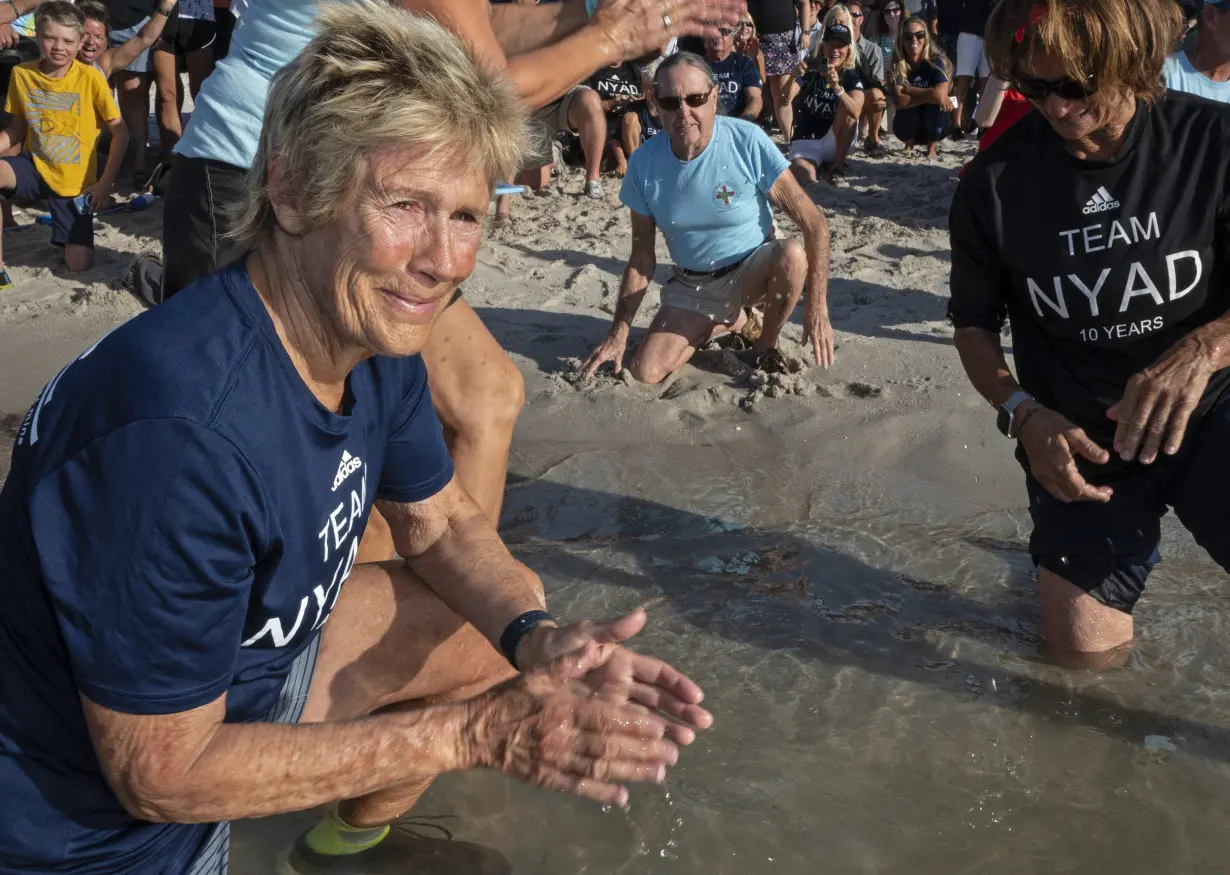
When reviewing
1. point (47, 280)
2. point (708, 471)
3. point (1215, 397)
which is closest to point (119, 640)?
point (1215, 397)

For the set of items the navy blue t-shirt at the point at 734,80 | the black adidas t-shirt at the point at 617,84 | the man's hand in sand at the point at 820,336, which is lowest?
the navy blue t-shirt at the point at 734,80

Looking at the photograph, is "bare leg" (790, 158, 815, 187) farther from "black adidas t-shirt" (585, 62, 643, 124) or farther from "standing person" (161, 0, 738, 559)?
"standing person" (161, 0, 738, 559)

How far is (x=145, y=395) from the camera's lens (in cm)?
164

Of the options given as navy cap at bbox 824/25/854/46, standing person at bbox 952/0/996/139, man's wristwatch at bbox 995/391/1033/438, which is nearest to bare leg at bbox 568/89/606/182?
navy cap at bbox 824/25/854/46

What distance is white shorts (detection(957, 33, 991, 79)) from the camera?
32.8 feet

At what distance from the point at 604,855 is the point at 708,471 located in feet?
6.92

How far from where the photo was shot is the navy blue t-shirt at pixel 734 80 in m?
9.62

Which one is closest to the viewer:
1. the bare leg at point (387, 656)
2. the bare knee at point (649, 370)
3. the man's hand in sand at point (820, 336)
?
the bare leg at point (387, 656)

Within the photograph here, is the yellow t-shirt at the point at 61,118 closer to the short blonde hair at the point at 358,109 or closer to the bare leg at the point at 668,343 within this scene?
the bare leg at the point at 668,343

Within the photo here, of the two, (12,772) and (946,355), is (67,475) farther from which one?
(946,355)

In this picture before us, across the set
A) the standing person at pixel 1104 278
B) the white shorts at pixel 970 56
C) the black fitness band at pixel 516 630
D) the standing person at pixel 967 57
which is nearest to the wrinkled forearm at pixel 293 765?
the black fitness band at pixel 516 630

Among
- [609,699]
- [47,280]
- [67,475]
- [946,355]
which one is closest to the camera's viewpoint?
[67,475]

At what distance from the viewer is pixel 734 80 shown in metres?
9.70

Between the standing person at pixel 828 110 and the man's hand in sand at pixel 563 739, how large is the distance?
711cm
